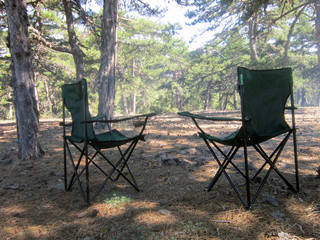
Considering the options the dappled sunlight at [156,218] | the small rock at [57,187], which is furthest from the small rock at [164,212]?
the small rock at [57,187]

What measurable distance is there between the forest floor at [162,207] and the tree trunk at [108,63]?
165 inches

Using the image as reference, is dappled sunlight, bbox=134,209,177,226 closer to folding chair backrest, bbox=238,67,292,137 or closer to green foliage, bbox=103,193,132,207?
green foliage, bbox=103,193,132,207

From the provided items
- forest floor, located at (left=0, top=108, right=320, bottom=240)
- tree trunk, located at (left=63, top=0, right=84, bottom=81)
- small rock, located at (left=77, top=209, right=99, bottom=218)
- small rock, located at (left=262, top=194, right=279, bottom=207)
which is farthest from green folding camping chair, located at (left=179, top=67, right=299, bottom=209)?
tree trunk, located at (left=63, top=0, right=84, bottom=81)

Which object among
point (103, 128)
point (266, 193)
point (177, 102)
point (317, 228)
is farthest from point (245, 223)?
point (177, 102)

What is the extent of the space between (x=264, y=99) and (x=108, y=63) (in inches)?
255

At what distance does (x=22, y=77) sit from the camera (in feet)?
13.5

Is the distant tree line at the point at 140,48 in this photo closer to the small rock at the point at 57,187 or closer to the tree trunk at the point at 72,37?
the tree trunk at the point at 72,37

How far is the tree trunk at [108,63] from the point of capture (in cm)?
766

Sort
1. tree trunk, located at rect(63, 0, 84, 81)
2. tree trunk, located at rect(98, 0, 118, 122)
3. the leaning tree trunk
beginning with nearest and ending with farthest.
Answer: the leaning tree trunk < tree trunk, located at rect(98, 0, 118, 122) < tree trunk, located at rect(63, 0, 84, 81)

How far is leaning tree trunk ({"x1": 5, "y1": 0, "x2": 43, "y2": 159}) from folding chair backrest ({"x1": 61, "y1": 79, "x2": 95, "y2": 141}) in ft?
5.92

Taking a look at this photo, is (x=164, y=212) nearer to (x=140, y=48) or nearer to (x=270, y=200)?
(x=270, y=200)

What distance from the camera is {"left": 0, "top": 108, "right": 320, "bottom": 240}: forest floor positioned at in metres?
1.74

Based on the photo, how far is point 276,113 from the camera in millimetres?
2252

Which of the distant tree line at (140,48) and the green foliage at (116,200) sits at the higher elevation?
the distant tree line at (140,48)
